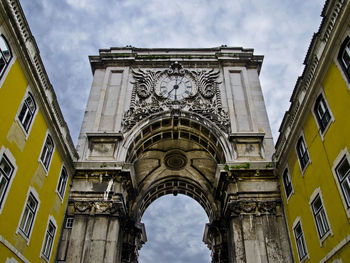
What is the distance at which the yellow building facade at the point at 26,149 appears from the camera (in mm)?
12570

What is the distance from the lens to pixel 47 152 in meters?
17.3

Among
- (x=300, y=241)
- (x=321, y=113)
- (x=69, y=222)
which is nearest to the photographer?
(x=321, y=113)

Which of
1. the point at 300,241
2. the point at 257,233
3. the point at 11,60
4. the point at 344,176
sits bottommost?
A: the point at 300,241

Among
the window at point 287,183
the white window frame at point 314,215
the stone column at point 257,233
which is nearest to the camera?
the white window frame at point 314,215

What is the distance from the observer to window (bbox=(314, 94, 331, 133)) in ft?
46.2

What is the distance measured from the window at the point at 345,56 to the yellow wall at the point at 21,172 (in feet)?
45.4

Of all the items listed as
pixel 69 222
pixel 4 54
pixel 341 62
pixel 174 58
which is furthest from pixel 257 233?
pixel 174 58

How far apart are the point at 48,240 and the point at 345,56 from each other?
1771 cm

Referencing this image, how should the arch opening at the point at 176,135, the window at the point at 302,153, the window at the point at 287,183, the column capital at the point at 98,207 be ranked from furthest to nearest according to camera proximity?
the arch opening at the point at 176,135 < the column capital at the point at 98,207 < the window at the point at 287,183 < the window at the point at 302,153

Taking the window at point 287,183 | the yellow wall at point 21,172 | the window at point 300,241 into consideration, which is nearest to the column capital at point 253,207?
the window at point 287,183

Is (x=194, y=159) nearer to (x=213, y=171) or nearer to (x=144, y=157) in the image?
(x=213, y=171)

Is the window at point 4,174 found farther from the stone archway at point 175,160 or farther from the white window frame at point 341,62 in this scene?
the white window frame at point 341,62

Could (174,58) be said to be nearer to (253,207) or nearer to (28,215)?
(253,207)

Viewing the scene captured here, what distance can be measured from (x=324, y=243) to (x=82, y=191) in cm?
1498
